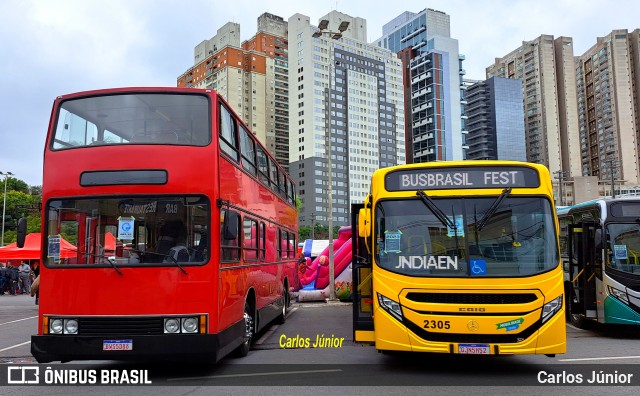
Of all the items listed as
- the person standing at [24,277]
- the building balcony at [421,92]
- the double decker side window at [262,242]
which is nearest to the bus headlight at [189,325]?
the double decker side window at [262,242]

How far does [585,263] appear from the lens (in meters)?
12.1

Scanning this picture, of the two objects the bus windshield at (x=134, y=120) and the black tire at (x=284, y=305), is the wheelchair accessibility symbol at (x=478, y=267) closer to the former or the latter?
the bus windshield at (x=134, y=120)

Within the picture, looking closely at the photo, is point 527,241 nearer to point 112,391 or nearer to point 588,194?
point 112,391

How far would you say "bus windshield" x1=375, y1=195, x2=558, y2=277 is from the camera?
22.9ft

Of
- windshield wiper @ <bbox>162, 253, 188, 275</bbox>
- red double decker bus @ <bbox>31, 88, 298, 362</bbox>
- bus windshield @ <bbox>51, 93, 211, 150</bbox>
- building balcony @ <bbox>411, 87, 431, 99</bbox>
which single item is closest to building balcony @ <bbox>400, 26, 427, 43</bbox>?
building balcony @ <bbox>411, 87, 431, 99</bbox>

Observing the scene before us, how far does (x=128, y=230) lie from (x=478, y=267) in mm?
4478

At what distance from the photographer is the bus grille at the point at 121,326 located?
6712 millimetres

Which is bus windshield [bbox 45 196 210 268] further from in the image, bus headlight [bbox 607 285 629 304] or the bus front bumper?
bus headlight [bbox 607 285 629 304]

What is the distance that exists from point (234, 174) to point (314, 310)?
10.3 meters

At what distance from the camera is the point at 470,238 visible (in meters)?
7.09

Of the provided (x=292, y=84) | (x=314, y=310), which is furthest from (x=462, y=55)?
(x=314, y=310)

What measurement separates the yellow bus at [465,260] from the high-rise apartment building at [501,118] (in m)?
123

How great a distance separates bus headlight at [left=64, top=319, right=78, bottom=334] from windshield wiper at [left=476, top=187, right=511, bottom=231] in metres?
5.29

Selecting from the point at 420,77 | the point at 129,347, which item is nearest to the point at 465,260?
A: the point at 129,347
